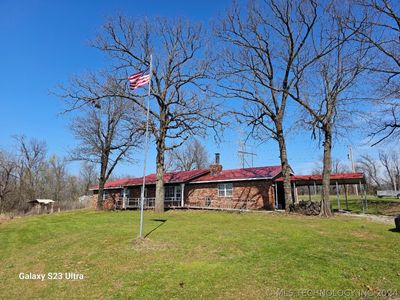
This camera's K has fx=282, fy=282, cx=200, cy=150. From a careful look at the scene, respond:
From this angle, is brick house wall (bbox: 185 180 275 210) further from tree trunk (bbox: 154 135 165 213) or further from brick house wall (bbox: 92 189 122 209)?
brick house wall (bbox: 92 189 122 209)

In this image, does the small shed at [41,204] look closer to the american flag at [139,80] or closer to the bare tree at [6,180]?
the bare tree at [6,180]

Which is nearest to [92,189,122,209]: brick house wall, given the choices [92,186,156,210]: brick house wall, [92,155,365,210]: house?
[92,186,156,210]: brick house wall

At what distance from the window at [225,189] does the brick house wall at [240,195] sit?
0.96 ft

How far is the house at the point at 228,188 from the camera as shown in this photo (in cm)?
2498

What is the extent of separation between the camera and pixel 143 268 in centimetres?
800

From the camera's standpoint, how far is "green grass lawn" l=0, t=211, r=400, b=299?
20.9 ft

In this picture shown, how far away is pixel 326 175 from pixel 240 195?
8.68 metres

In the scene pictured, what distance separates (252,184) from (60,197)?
5537 cm

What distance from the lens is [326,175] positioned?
19.7 metres

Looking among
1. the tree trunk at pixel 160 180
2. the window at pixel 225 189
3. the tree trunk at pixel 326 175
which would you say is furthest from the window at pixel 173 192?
the tree trunk at pixel 326 175

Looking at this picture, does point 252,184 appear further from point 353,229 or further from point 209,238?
point 209,238

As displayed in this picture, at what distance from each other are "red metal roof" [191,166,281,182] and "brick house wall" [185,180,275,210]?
1.62 feet

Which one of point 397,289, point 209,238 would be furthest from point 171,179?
point 397,289

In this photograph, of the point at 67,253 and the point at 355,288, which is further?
the point at 67,253
